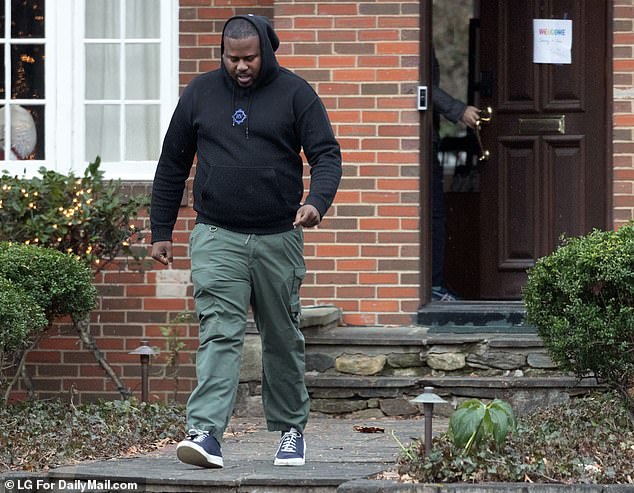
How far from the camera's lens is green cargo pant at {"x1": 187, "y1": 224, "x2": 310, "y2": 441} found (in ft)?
17.7

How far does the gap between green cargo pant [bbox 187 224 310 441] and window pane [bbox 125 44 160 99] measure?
323 centimetres

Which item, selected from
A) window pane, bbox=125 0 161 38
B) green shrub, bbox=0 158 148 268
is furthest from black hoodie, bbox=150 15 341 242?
window pane, bbox=125 0 161 38

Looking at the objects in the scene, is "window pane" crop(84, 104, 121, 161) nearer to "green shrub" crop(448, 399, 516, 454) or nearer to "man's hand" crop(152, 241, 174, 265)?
"man's hand" crop(152, 241, 174, 265)

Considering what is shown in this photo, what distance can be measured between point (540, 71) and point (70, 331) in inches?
139

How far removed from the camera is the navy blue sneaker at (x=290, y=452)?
5602 millimetres

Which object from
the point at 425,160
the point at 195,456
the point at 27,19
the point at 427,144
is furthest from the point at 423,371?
the point at 27,19

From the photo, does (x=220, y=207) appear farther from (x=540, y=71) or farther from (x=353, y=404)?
(x=540, y=71)

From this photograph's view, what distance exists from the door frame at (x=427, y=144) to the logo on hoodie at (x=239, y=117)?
8.82 feet

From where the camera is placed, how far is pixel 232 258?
18.2 ft

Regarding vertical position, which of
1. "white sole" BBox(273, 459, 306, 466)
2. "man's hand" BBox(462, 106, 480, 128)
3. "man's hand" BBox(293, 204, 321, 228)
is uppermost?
"man's hand" BBox(462, 106, 480, 128)

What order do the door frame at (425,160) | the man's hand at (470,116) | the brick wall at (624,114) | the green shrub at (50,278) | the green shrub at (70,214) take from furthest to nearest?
the man's hand at (470,116)
the door frame at (425,160)
the brick wall at (624,114)
the green shrub at (70,214)
the green shrub at (50,278)

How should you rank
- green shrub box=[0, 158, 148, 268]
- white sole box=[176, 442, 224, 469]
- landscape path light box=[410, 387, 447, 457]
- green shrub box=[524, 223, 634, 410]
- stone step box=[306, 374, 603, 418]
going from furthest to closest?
green shrub box=[0, 158, 148, 268]
stone step box=[306, 374, 603, 418]
green shrub box=[524, 223, 634, 410]
white sole box=[176, 442, 224, 469]
landscape path light box=[410, 387, 447, 457]

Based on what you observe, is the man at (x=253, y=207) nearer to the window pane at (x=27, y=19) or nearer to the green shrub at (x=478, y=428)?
the green shrub at (x=478, y=428)

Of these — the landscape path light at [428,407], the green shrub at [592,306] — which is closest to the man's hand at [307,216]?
the landscape path light at [428,407]
